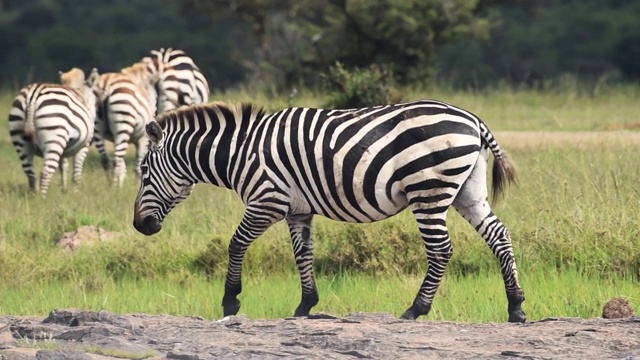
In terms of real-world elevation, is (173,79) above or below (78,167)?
above

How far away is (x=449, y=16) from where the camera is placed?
72.1 feet

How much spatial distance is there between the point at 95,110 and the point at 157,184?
6.73 meters

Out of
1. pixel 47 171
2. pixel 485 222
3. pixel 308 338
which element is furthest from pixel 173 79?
pixel 308 338

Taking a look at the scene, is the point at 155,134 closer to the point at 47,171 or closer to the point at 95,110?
the point at 47,171

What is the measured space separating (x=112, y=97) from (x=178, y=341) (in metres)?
9.02

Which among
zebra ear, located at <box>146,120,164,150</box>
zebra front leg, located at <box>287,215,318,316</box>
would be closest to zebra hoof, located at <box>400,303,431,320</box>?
zebra front leg, located at <box>287,215,318,316</box>

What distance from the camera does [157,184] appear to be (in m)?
8.63

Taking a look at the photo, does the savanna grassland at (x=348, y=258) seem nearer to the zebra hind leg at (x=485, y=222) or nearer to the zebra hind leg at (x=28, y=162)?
the zebra hind leg at (x=485, y=222)

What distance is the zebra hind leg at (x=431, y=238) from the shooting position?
775cm

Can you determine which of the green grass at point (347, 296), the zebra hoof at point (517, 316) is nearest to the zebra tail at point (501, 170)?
the green grass at point (347, 296)

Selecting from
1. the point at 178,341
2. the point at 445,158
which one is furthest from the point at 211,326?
the point at 445,158

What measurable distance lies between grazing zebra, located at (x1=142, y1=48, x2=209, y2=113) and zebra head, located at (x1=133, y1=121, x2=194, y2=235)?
7.58m

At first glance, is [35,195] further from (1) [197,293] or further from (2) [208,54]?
(2) [208,54]

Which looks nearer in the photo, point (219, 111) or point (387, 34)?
point (219, 111)
